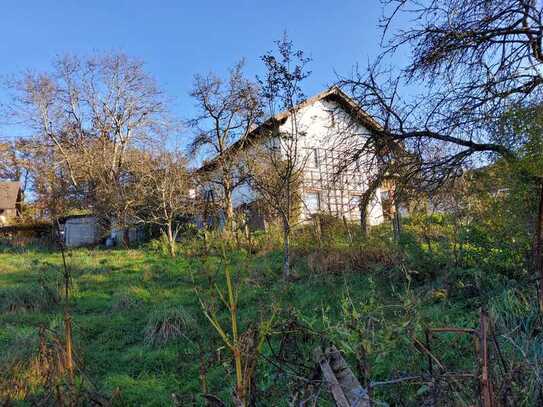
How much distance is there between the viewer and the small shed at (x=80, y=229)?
19.9 metres

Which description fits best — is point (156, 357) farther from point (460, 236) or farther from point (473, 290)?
point (460, 236)

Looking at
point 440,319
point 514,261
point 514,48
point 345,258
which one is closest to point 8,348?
point 440,319

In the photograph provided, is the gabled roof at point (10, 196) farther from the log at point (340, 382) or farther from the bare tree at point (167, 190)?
the log at point (340, 382)

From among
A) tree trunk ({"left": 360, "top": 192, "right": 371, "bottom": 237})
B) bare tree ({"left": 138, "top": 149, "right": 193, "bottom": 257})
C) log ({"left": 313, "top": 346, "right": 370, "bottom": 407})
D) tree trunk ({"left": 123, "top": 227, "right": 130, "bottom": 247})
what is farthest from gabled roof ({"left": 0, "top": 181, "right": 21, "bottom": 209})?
log ({"left": 313, "top": 346, "right": 370, "bottom": 407})

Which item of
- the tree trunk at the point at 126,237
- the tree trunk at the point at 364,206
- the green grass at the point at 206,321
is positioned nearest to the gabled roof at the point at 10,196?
the tree trunk at the point at 126,237

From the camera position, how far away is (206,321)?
17.7 ft

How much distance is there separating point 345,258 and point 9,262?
34.1 ft

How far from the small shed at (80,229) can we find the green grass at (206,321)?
10.7m

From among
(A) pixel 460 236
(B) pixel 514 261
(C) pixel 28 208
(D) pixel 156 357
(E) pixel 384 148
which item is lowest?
(D) pixel 156 357

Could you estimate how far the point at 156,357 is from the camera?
4.44 meters

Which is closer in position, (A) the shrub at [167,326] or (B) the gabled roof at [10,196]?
(A) the shrub at [167,326]

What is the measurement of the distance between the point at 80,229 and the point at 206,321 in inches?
681

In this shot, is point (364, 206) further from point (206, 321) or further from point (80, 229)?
point (80, 229)

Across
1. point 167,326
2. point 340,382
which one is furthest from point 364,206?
point 340,382
